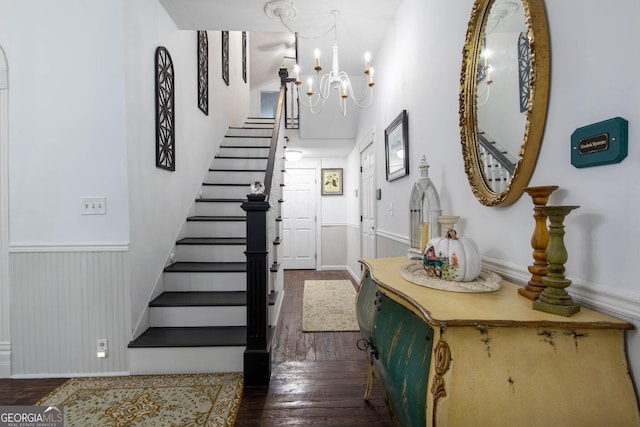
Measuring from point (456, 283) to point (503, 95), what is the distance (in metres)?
0.76

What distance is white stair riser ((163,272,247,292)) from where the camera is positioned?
268cm

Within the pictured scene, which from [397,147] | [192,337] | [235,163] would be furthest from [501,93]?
[235,163]

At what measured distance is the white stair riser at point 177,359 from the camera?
6.96 ft

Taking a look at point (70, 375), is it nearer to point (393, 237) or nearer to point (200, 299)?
point (200, 299)

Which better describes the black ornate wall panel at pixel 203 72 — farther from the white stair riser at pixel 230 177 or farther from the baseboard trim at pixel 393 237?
the baseboard trim at pixel 393 237

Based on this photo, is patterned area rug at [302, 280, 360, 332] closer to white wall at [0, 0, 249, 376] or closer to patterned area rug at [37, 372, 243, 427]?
patterned area rug at [37, 372, 243, 427]

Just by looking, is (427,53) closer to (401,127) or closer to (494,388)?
(401,127)

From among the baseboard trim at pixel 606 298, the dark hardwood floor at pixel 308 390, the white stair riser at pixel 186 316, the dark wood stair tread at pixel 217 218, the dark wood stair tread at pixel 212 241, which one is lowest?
the dark hardwood floor at pixel 308 390

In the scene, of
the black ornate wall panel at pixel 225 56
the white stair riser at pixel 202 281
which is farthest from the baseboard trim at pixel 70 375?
the black ornate wall panel at pixel 225 56

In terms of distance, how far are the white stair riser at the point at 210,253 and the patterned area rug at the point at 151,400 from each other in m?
1.12

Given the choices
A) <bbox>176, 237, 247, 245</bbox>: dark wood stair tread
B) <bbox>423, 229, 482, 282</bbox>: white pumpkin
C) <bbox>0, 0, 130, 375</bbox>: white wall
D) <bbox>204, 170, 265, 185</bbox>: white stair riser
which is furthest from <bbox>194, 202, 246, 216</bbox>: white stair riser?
<bbox>423, 229, 482, 282</bbox>: white pumpkin

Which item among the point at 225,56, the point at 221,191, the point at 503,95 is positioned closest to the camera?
the point at 503,95

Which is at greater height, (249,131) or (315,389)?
(249,131)

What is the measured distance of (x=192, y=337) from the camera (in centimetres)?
223
